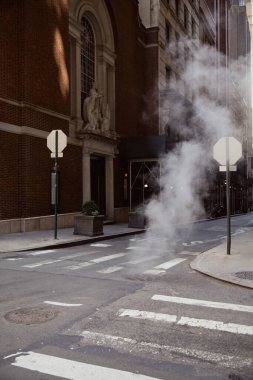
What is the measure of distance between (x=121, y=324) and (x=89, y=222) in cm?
992

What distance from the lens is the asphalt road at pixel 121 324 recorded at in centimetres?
362

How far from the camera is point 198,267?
8.59m

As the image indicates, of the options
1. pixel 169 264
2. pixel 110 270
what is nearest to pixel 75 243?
pixel 169 264

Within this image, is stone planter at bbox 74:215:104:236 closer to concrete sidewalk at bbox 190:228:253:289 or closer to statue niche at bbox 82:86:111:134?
concrete sidewalk at bbox 190:228:253:289

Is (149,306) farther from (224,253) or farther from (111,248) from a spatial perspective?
(111,248)

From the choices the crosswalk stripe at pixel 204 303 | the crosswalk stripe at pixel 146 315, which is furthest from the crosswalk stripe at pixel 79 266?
the crosswalk stripe at pixel 146 315

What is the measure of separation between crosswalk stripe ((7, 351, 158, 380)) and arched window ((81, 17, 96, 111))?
18215mm

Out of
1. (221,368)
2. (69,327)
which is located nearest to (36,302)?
(69,327)

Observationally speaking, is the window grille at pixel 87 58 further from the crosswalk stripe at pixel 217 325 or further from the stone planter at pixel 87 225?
the crosswalk stripe at pixel 217 325

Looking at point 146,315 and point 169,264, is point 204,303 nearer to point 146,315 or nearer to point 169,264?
point 146,315

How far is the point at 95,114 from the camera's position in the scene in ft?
68.3

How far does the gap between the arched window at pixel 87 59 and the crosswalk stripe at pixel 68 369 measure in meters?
18.2

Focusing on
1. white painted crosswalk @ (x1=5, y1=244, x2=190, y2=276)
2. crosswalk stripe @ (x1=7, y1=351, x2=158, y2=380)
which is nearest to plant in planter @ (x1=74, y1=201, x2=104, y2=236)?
white painted crosswalk @ (x1=5, y1=244, x2=190, y2=276)

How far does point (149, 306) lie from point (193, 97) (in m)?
20.8
